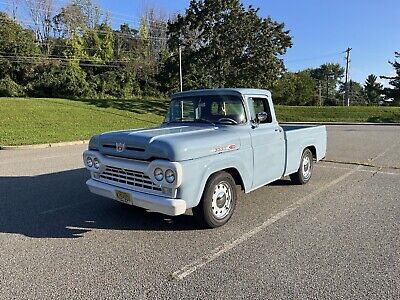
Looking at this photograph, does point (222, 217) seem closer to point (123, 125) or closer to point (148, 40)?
point (123, 125)

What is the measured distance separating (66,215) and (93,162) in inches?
36.5

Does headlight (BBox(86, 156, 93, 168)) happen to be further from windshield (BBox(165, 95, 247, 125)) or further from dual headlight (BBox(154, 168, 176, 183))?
windshield (BBox(165, 95, 247, 125))

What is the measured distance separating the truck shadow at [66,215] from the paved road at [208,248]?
0.05 feet

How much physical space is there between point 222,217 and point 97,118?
1982cm

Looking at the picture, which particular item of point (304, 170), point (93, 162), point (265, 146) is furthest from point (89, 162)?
point (304, 170)

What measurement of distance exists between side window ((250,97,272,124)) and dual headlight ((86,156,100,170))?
2330 millimetres

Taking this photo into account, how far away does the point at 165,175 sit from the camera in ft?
12.5

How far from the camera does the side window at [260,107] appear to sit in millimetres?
5164

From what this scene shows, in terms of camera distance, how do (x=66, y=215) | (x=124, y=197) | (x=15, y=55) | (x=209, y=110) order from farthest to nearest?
1. (x=15, y=55)
2. (x=209, y=110)
3. (x=66, y=215)
4. (x=124, y=197)

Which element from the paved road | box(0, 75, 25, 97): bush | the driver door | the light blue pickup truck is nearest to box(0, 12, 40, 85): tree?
box(0, 75, 25, 97): bush

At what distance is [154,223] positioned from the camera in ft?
15.1

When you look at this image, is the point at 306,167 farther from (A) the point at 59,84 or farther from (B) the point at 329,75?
(B) the point at 329,75

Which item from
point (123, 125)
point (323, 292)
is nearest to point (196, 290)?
point (323, 292)

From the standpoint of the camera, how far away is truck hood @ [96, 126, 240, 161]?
Answer: 382 centimetres
